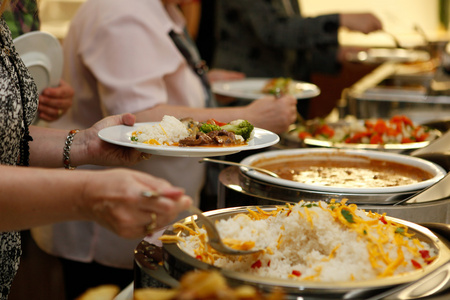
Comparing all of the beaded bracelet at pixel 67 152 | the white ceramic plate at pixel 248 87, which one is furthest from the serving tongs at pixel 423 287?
the white ceramic plate at pixel 248 87

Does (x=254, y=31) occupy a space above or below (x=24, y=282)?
above

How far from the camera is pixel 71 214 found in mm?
792

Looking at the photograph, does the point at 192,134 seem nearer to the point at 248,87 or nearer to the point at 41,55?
the point at 41,55

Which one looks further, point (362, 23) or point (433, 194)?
point (362, 23)

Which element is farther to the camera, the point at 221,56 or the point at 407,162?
the point at 221,56

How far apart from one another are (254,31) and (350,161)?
148cm

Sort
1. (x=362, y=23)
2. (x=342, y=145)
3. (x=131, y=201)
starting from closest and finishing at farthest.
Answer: (x=131, y=201) → (x=342, y=145) → (x=362, y=23)

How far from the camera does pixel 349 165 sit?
1.59 m

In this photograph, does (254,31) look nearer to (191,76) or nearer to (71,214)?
(191,76)

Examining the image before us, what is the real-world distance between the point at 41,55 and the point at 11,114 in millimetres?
465

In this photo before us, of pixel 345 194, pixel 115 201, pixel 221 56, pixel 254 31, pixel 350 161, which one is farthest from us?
pixel 221 56

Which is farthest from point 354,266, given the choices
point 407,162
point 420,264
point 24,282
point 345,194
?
point 24,282

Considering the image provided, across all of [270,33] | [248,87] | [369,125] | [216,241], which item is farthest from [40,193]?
[270,33]

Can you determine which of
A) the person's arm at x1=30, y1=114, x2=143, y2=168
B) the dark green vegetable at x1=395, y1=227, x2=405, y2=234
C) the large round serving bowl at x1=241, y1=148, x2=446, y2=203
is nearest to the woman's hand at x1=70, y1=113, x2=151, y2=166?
the person's arm at x1=30, y1=114, x2=143, y2=168
